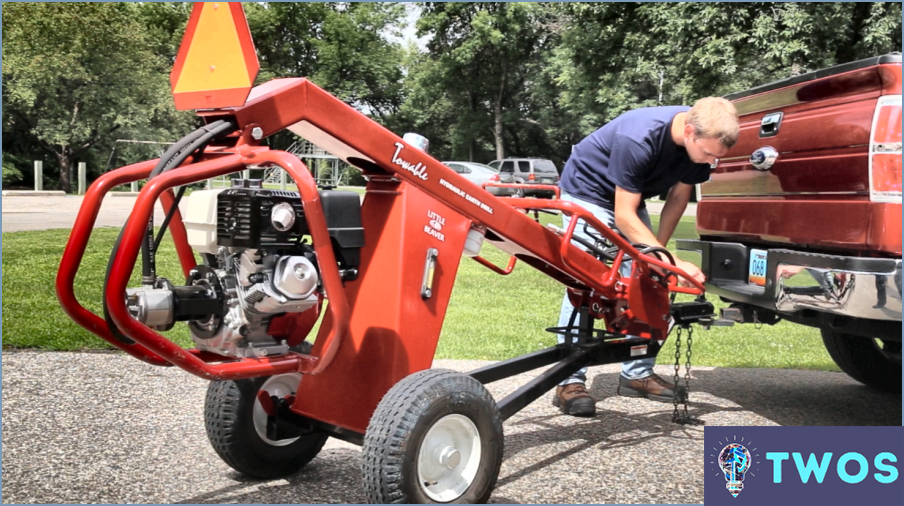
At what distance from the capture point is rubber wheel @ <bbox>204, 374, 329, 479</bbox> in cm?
366

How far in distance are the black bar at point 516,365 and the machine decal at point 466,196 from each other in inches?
30.7

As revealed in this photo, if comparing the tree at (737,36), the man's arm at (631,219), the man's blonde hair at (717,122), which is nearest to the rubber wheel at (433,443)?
the man's arm at (631,219)

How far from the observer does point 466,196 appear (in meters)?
3.62

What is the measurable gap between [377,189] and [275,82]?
2.15 ft

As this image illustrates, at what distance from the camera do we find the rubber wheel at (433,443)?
3012 millimetres

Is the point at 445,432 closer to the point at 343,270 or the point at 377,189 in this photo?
the point at 343,270


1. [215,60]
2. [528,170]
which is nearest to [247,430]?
[215,60]

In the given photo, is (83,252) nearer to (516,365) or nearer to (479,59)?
(516,365)

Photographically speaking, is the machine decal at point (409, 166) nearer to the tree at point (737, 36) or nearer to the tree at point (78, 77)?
the tree at point (737, 36)

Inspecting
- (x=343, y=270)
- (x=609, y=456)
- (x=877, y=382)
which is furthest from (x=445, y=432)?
(x=877, y=382)

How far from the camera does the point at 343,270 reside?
11.0 feet

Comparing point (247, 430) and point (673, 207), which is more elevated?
point (673, 207)

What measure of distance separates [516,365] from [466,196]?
101 centimetres

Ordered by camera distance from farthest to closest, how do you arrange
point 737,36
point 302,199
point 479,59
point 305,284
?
point 479,59 → point 737,36 → point 305,284 → point 302,199
